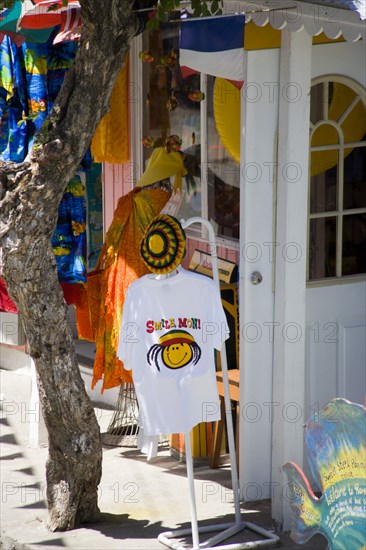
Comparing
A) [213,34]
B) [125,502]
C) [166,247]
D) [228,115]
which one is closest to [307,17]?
[213,34]

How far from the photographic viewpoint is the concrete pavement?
5.77 metres

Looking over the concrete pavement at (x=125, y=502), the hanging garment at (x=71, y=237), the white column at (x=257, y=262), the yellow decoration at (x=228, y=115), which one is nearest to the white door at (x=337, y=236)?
the white column at (x=257, y=262)

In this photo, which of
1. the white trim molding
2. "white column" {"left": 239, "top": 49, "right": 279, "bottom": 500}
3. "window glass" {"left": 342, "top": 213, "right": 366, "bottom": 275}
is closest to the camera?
the white trim molding

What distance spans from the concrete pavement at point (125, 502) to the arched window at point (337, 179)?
1.50 m

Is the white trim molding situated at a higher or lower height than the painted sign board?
higher

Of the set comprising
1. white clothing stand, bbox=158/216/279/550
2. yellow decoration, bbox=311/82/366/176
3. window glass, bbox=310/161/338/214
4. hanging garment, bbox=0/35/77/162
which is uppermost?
hanging garment, bbox=0/35/77/162

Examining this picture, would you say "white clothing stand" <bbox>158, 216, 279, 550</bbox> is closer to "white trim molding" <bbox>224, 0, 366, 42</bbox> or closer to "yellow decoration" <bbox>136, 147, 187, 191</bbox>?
"white trim molding" <bbox>224, 0, 366, 42</bbox>

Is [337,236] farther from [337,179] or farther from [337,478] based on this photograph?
[337,478]

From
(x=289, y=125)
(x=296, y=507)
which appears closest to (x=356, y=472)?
(x=296, y=507)

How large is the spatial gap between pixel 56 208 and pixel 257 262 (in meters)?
1.23

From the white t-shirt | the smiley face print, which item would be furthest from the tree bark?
the smiley face print

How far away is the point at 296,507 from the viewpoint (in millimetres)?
4574

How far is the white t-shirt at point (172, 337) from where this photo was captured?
5.48 m

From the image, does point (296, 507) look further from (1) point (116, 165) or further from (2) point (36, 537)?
(1) point (116, 165)
